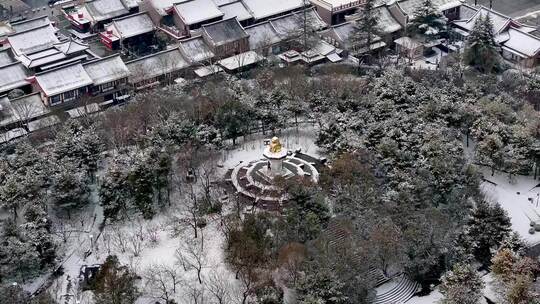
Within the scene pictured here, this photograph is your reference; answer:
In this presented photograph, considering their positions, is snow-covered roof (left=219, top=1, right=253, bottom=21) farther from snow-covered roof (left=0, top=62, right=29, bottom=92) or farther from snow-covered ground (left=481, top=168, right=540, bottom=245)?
snow-covered ground (left=481, top=168, right=540, bottom=245)

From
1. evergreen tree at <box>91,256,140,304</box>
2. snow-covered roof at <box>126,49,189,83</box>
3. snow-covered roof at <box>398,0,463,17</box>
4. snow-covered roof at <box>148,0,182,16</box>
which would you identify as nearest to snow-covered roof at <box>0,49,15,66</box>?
snow-covered roof at <box>126,49,189,83</box>

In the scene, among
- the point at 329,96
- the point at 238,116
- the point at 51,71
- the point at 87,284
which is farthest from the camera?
the point at 51,71

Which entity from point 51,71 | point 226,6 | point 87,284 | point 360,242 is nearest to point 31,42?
point 51,71

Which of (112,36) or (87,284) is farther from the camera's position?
(112,36)

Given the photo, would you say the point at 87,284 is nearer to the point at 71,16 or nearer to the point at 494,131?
the point at 494,131

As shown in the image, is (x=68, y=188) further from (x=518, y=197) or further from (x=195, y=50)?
(x=518, y=197)

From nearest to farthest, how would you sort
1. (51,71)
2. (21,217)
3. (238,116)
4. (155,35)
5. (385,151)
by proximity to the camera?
(21,217) → (385,151) → (238,116) → (51,71) → (155,35)

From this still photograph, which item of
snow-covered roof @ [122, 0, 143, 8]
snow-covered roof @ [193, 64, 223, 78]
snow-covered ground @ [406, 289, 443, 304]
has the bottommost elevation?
snow-covered ground @ [406, 289, 443, 304]
